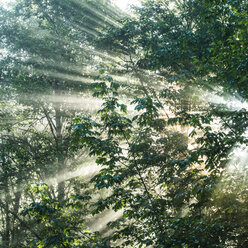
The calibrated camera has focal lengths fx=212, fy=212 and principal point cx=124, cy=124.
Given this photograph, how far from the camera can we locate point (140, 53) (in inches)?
361

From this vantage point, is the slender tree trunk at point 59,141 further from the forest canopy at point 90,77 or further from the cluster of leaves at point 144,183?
the cluster of leaves at point 144,183

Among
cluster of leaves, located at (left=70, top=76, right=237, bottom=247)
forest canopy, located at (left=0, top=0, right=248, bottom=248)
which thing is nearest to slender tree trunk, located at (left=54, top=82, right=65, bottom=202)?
forest canopy, located at (left=0, top=0, right=248, bottom=248)

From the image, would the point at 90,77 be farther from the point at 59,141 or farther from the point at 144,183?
the point at 144,183

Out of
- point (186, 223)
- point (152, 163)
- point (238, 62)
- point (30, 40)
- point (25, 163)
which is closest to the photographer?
point (186, 223)

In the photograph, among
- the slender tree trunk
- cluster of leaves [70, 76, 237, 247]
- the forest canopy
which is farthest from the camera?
the slender tree trunk

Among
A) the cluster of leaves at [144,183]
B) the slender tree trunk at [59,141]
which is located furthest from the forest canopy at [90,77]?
the cluster of leaves at [144,183]

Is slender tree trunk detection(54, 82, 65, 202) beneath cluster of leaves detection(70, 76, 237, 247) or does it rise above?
beneath

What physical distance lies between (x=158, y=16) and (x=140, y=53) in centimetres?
161

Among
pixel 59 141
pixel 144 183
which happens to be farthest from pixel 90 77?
pixel 144 183

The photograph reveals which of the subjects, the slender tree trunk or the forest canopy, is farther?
the slender tree trunk

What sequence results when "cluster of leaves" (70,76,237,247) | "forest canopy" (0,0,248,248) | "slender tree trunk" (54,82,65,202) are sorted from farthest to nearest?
1. "slender tree trunk" (54,82,65,202)
2. "forest canopy" (0,0,248,248)
3. "cluster of leaves" (70,76,237,247)

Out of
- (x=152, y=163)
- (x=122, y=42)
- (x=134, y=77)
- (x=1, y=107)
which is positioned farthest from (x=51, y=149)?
(x=152, y=163)

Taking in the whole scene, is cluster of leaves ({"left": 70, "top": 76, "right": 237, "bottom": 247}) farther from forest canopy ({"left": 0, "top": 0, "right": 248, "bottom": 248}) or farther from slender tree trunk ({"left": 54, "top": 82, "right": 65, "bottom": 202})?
slender tree trunk ({"left": 54, "top": 82, "right": 65, "bottom": 202})

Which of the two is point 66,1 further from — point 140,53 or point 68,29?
point 140,53
